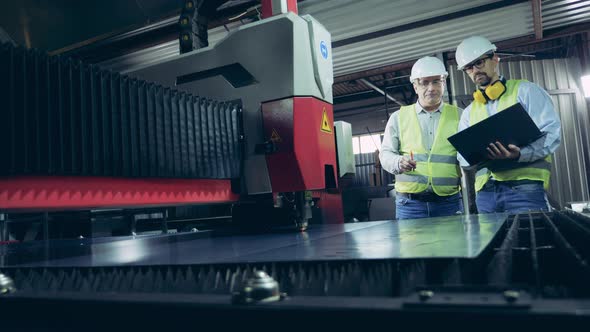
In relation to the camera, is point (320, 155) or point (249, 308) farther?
point (320, 155)

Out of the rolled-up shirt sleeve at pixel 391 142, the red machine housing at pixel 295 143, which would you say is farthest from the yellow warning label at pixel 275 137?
the rolled-up shirt sleeve at pixel 391 142

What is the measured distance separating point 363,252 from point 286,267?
0.15 m

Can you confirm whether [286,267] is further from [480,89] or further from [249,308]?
[480,89]

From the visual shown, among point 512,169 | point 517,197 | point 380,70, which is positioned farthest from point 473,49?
point 380,70

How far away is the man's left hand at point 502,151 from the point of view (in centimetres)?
230

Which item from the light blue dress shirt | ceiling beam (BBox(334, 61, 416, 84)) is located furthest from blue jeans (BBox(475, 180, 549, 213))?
ceiling beam (BBox(334, 61, 416, 84))

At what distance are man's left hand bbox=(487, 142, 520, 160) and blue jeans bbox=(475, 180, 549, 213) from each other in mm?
206

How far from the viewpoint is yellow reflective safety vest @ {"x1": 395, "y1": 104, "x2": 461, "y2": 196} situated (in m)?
2.88

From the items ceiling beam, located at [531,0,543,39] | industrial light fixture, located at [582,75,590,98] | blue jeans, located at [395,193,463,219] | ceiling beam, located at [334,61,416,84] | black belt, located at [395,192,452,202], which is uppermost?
ceiling beam, located at [334,61,416,84]

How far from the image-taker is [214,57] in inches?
72.1

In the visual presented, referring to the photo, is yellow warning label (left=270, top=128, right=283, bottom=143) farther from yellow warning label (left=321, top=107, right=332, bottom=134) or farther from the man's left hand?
the man's left hand

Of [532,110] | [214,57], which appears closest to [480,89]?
[532,110]

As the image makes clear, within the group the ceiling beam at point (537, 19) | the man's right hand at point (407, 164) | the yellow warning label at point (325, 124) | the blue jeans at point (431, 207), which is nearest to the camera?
the yellow warning label at point (325, 124)

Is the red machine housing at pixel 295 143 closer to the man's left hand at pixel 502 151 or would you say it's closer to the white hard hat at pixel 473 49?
the man's left hand at pixel 502 151
